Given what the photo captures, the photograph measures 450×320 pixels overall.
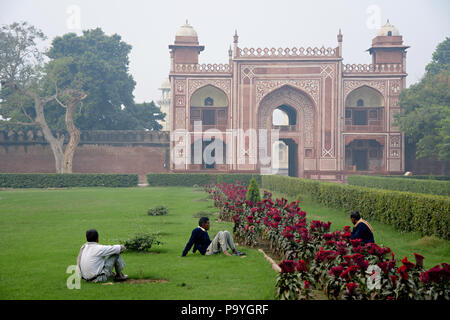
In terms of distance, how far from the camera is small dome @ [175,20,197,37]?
1220 inches

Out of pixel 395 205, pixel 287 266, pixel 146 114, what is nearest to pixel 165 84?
pixel 146 114

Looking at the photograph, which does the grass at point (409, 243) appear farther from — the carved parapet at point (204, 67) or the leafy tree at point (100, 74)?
the leafy tree at point (100, 74)

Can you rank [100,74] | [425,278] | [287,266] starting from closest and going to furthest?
[425,278], [287,266], [100,74]

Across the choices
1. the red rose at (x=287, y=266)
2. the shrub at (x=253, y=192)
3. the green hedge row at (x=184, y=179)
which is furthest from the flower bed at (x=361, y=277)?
the green hedge row at (x=184, y=179)

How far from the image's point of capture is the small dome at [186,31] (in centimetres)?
3098

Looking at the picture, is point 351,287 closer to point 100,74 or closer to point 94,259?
point 94,259

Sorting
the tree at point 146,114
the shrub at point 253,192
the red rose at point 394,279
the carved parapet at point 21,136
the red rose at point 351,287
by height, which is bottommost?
the red rose at point 351,287

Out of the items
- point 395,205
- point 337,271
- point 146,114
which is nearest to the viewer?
point 337,271

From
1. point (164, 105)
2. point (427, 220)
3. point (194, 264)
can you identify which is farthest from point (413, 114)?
point (164, 105)

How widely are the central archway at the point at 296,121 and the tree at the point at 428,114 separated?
5231 mm

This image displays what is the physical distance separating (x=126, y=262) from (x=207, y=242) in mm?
1250

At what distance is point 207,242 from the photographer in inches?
281

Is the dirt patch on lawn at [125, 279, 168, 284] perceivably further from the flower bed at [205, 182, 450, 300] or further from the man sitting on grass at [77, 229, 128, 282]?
the flower bed at [205, 182, 450, 300]

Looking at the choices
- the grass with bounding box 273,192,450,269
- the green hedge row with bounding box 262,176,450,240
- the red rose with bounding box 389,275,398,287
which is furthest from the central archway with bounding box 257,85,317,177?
the red rose with bounding box 389,275,398,287
